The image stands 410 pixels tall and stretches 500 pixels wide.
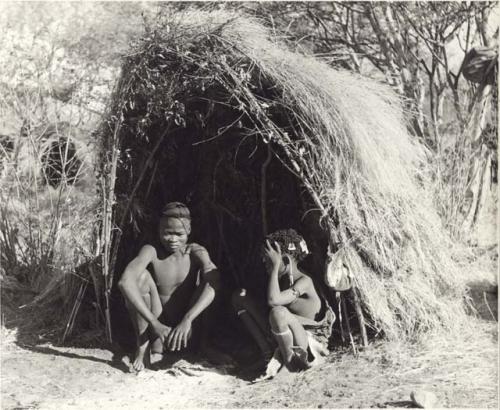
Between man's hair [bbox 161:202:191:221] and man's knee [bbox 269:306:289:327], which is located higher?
man's hair [bbox 161:202:191:221]

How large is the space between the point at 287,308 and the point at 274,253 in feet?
1.33

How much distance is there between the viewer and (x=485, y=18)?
672 centimetres

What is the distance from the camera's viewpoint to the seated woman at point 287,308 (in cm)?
424

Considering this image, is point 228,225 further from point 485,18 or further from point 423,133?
point 485,18

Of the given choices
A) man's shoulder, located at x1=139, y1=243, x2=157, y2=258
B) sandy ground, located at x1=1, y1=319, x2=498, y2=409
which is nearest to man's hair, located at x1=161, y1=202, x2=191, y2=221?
man's shoulder, located at x1=139, y1=243, x2=157, y2=258

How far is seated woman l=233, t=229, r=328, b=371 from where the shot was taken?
13.9 feet

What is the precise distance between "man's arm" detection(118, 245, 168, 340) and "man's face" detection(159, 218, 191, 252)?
199 millimetres

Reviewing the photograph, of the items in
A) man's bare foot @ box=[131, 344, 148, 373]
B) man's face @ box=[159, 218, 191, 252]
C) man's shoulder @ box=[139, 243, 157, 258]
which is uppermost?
man's face @ box=[159, 218, 191, 252]

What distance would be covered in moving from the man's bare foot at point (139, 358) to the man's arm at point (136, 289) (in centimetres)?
26

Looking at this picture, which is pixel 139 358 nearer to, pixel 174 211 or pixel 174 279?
pixel 174 279

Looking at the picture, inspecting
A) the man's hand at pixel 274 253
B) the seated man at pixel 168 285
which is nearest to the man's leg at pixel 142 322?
the seated man at pixel 168 285

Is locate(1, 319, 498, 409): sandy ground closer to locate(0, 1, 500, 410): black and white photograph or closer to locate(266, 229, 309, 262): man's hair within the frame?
locate(0, 1, 500, 410): black and white photograph

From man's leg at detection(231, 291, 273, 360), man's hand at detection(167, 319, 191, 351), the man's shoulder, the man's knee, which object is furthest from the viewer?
the man's shoulder

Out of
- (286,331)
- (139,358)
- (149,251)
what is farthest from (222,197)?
(286,331)
